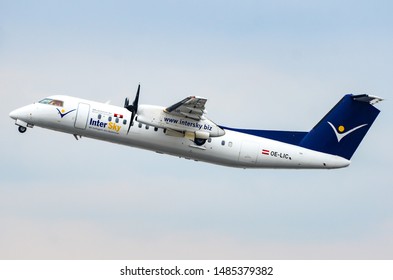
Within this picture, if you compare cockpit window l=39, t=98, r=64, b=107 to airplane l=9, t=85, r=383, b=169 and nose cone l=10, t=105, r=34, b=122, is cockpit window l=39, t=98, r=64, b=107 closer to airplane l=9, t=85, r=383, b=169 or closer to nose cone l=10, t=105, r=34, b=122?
airplane l=9, t=85, r=383, b=169

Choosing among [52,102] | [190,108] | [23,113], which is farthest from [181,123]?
[23,113]

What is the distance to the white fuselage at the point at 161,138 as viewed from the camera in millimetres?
31891

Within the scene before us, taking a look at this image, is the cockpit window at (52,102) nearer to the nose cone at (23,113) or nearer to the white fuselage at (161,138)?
the white fuselage at (161,138)

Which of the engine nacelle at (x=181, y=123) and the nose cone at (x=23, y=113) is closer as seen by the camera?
the engine nacelle at (x=181, y=123)

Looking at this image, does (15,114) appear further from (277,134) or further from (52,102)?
(277,134)

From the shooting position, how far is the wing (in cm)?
3073

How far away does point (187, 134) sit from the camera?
31953 mm

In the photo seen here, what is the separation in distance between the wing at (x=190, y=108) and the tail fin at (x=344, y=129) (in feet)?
14.6

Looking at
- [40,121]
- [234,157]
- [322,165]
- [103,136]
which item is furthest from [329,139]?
[40,121]

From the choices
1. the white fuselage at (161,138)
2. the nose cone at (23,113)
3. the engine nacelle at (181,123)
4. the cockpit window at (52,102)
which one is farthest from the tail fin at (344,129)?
the nose cone at (23,113)

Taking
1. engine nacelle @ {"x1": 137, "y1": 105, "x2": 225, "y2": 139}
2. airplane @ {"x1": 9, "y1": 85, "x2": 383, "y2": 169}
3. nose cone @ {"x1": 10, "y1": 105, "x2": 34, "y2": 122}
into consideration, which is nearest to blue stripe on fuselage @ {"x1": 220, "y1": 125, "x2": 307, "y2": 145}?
airplane @ {"x1": 9, "y1": 85, "x2": 383, "y2": 169}

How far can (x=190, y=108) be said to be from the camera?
31328mm

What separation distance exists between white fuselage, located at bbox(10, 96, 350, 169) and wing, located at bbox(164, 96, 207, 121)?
311 mm

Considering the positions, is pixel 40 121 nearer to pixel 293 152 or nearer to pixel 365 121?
pixel 293 152
